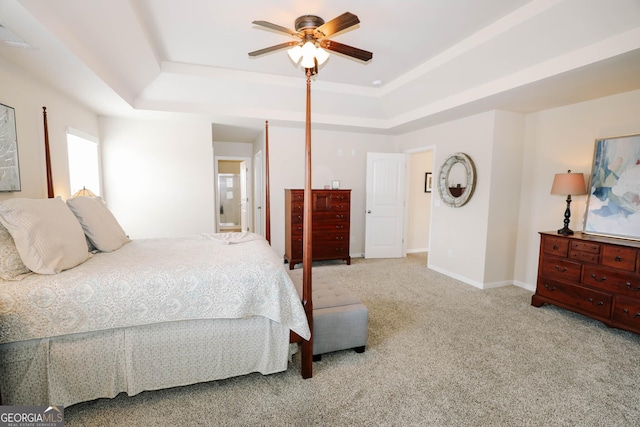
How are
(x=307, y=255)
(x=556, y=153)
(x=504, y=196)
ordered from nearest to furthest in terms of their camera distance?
1. (x=307, y=255)
2. (x=556, y=153)
3. (x=504, y=196)

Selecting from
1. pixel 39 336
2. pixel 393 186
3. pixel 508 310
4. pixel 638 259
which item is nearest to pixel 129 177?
pixel 39 336

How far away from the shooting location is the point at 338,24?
197 cm

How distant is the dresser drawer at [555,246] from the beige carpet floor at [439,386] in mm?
698

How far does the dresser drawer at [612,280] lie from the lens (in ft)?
8.39

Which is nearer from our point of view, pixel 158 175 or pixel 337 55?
pixel 337 55

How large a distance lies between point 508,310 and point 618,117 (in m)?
2.36

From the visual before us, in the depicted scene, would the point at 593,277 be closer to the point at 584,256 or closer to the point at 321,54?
the point at 584,256

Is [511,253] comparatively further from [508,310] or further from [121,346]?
[121,346]

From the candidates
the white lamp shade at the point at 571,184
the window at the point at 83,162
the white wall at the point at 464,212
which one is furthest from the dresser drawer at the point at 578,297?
the window at the point at 83,162

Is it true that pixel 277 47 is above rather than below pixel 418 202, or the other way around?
above

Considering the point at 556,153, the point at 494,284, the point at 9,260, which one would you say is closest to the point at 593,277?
the point at 494,284

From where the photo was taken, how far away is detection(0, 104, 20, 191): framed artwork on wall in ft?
7.52

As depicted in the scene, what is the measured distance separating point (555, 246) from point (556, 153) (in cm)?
125

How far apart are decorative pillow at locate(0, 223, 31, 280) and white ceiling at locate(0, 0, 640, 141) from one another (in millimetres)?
1322
